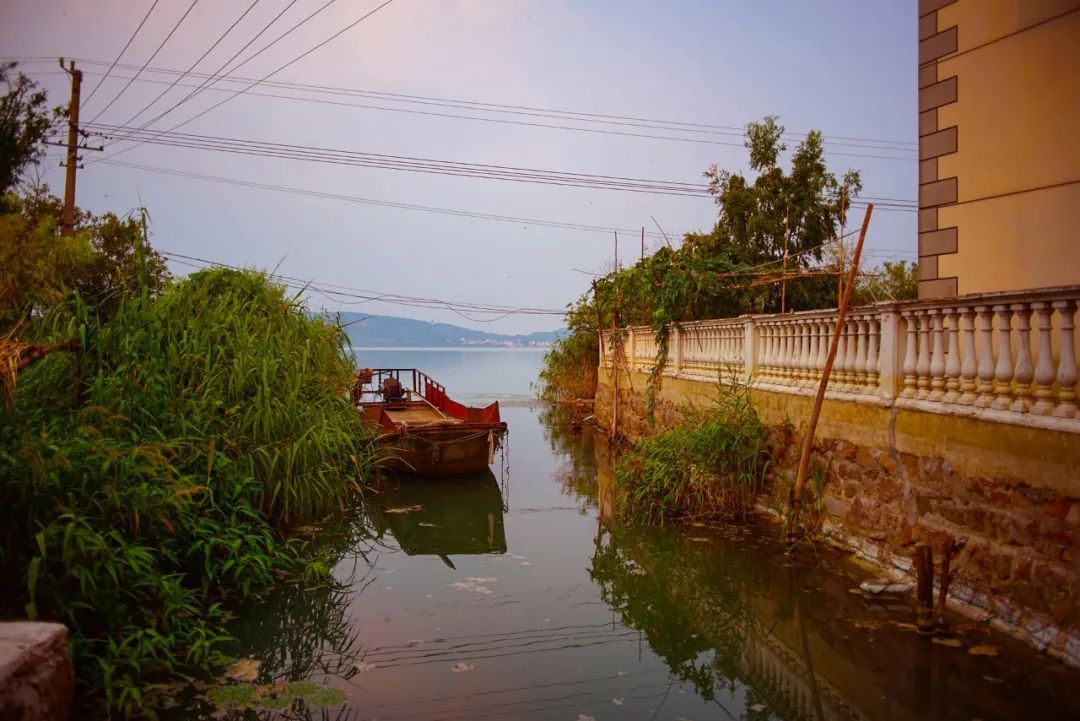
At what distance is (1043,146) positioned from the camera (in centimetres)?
586

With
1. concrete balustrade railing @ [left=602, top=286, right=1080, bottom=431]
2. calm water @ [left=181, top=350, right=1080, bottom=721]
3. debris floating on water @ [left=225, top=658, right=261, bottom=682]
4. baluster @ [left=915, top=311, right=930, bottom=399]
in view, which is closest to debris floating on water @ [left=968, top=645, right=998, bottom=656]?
calm water @ [left=181, top=350, right=1080, bottom=721]

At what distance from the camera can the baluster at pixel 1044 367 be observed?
4.46 m

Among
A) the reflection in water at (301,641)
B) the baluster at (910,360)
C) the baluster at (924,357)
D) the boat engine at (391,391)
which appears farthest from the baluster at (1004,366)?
the boat engine at (391,391)

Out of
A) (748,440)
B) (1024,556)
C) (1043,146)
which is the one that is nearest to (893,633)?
(1024,556)

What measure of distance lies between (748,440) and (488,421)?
18.6 feet

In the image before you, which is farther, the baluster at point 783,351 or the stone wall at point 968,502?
the baluster at point 783,351

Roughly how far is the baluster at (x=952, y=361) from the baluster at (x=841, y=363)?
1357 millimetres

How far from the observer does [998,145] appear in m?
6.19

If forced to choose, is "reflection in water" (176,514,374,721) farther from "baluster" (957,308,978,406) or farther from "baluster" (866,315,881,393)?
"baluster" (866,315,881,393)

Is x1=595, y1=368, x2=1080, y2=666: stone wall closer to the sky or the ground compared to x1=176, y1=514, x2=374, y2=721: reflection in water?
closer to the sky

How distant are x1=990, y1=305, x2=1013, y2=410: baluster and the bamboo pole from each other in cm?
148

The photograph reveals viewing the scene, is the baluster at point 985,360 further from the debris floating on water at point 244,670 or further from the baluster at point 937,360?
the debris floating on water at point 244,670

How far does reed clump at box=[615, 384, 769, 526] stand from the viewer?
8.05 metres

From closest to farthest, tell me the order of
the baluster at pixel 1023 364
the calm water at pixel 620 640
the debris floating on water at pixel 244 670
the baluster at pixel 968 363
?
the calm water at pixel 620 640, the debris floating on water at pixel 244 670, the baluster at pixel 1023 364, the baluster at pixel 968 363
